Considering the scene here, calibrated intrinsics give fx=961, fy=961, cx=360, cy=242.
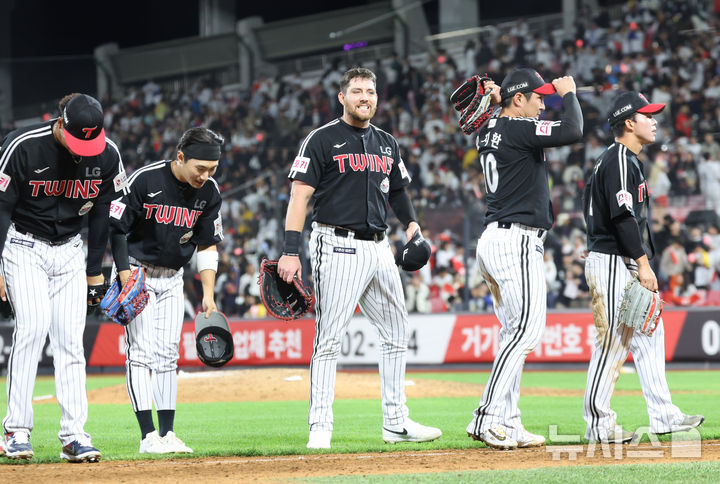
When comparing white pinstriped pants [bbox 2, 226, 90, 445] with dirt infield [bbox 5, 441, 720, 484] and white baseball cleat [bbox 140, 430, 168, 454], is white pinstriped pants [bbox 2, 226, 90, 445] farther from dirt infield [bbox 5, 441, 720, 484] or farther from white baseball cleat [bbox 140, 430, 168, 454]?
white baseball cleat [bbox 140, 430, 168, 454]

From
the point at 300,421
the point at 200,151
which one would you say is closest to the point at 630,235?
the point at 200,151

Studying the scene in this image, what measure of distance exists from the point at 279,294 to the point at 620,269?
241cm

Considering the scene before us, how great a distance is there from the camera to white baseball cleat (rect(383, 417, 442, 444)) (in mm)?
6832

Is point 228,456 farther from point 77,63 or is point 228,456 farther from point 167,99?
point 77,63

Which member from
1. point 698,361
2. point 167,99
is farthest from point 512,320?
point 167,99

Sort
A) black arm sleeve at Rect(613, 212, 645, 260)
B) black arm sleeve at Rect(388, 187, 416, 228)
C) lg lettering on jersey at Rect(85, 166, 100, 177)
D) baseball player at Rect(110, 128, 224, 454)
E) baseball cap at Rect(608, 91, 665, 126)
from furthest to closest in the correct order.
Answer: black arm sleeve at Rect(388, 187, 416, 228), baseball cap at Rect(608, 91, 665, 126), black arm sleeve at Rect(613, 212, 645, 260), baseball player at Rect(110, 128, 224, 454), lg lettering on jersey at Rect(85, 166, 100, 177)

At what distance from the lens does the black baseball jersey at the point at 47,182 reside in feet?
19.5

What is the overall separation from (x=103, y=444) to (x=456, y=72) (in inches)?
798

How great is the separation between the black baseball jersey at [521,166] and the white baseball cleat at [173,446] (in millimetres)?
2604

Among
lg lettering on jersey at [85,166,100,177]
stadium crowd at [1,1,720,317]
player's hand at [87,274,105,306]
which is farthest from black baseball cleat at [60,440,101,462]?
stadium crowd at [1,1,720,317]

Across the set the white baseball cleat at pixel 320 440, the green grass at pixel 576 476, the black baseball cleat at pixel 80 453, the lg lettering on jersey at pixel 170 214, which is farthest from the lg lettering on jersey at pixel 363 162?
the black baseball cleat at pixel 80 453

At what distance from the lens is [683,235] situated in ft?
56.4

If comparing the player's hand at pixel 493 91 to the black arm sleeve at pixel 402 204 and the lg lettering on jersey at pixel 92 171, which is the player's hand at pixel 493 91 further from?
the lg lettering on jersey at pixel 92 171

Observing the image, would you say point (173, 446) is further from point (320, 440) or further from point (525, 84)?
point (525, 84)
